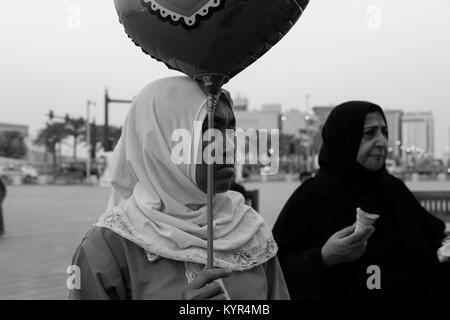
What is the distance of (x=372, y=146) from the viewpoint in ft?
8.20

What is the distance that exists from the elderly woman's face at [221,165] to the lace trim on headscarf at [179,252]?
172mm

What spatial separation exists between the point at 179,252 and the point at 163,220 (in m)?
0.09

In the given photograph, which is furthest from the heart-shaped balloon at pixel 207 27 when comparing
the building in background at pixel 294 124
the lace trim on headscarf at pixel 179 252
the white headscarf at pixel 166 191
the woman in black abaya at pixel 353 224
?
the building in background at pixel 294 124

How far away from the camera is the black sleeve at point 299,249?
7.58ft

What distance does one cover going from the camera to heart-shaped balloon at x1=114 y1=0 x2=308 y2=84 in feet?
4.43

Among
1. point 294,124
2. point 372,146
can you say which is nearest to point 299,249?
point 372,146

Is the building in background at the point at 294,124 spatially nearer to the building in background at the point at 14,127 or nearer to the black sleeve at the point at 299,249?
the building in background at the point at 14,127

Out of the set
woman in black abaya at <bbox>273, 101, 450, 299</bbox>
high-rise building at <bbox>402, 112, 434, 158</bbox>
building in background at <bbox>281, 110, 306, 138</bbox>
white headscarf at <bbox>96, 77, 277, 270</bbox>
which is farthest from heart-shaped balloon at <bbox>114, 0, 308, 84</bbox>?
building in background at <bbox>281, 110, 306, 138</bbox>

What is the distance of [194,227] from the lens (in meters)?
1.46

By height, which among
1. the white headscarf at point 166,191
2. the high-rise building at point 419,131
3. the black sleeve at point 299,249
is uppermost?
the high-rise building at point 419,131

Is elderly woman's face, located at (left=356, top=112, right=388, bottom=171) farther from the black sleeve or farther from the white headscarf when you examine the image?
the white headscarf

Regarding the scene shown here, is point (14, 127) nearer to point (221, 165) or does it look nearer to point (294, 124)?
point (294, 124)

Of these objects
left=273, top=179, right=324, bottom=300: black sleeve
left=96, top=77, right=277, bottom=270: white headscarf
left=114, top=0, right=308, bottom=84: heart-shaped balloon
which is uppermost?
left=114, top=0, right=308, bottom=84: heart-shaped balloon
